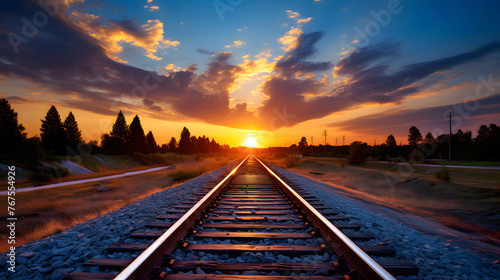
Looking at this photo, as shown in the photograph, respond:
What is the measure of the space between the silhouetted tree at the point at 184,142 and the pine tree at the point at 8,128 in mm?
44279

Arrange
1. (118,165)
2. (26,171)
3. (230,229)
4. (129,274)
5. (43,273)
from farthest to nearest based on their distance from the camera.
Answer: (118,165), (26,171), (230,229), (43,273), (129,274)

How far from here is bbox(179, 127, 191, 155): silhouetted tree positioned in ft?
246

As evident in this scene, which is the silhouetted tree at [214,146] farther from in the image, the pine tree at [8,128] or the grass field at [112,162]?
the pine tree at [8,128]

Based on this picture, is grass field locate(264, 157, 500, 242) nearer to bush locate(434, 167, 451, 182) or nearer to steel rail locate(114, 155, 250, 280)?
bush locate(434, 167, 451, 182)

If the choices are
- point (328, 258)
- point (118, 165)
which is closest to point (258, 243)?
point (328, 258)

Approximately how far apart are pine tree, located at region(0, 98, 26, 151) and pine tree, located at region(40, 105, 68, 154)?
8.47 m

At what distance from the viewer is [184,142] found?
75.6 m

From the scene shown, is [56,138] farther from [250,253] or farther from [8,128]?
[250,253]

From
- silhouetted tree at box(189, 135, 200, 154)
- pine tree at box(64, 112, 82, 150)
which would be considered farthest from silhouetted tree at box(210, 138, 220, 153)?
pine tree at box(64, 112, 82, 150)

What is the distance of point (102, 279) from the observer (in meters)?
2.11

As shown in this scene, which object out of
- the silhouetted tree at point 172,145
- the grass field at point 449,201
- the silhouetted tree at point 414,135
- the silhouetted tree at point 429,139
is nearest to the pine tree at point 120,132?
the silhouetted tree at point 172,145

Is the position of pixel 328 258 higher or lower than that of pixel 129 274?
lower

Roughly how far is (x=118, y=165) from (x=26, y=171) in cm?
1514

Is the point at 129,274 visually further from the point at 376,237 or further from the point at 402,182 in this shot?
the point at 402,182
